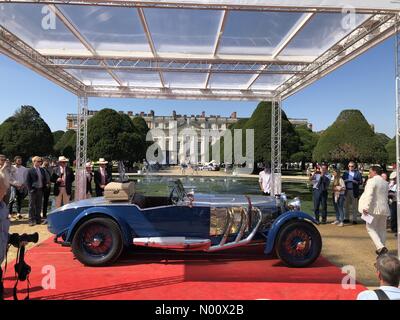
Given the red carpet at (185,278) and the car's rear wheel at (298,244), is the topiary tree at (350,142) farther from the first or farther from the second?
the red carpet at (185,278)

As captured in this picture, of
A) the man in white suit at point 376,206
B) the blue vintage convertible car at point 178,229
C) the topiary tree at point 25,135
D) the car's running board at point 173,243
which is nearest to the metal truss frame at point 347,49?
the man in white suit at point 376,206

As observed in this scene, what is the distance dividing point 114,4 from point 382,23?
15.3 feet

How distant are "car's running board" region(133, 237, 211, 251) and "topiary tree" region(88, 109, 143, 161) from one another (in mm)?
41168

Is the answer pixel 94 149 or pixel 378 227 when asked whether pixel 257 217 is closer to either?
pixel 378 227

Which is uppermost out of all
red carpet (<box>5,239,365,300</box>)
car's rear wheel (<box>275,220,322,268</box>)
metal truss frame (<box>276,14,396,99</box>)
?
metal truss frame (<box>276,14,396,99</box>)

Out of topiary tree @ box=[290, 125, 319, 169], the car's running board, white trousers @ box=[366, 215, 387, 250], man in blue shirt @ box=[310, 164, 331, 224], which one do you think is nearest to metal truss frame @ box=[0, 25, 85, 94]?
the car's running board

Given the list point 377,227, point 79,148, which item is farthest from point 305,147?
point 377,227

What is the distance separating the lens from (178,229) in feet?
19.4

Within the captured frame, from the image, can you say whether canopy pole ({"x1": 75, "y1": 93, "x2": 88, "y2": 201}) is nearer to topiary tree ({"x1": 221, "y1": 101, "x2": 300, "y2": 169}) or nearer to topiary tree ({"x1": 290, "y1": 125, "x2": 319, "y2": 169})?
topiary tree ({"x1": 221, "y1": 101, "x2": 300, "y2": 169})

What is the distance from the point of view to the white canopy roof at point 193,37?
598cm

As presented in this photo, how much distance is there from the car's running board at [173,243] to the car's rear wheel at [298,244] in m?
1.12

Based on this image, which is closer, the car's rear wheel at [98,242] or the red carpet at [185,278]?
the red carpet at [185,278]

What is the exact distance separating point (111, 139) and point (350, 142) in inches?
1150

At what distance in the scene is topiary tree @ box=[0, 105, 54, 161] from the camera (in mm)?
44719
